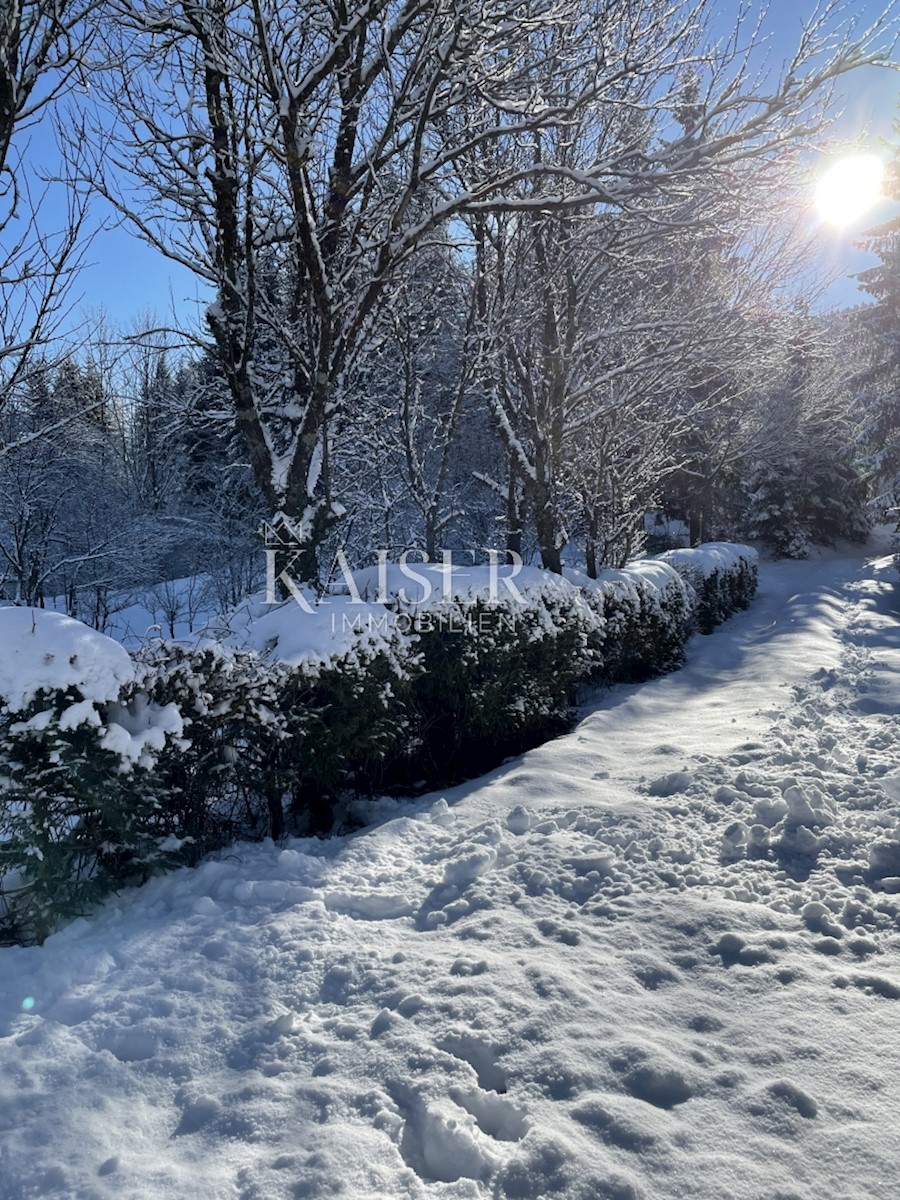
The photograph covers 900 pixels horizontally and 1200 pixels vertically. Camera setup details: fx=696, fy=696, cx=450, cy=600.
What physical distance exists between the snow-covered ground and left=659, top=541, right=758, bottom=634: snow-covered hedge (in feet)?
28.8

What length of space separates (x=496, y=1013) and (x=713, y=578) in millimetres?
12232

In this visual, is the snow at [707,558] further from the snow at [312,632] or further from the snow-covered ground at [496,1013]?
the snow at [312,632]

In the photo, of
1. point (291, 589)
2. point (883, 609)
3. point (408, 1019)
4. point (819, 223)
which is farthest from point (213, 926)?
point (883, 609)

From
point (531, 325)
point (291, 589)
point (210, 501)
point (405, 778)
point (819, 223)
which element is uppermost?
point (819, 223)

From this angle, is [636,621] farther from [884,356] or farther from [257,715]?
[884,356]

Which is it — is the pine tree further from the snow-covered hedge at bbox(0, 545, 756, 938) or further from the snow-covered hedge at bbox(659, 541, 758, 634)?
the snow-covered hedge at bbox(0, 545, 756, 938)

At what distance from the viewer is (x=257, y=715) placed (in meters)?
3.45

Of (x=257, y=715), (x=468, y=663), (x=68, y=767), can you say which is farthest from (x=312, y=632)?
(x=68, y=767)

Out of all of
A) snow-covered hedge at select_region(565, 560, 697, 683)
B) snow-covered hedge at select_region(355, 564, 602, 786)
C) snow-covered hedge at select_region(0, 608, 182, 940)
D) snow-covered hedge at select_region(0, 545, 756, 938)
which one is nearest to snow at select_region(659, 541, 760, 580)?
snow-covered hedge at select_region(565, 560, 697, 683)

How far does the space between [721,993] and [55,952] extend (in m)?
2.36

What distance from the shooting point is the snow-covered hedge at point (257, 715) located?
270cm

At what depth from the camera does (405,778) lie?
4883mm

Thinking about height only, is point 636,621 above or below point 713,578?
below

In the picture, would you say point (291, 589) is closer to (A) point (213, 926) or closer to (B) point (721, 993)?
(A) point (213, 926)
